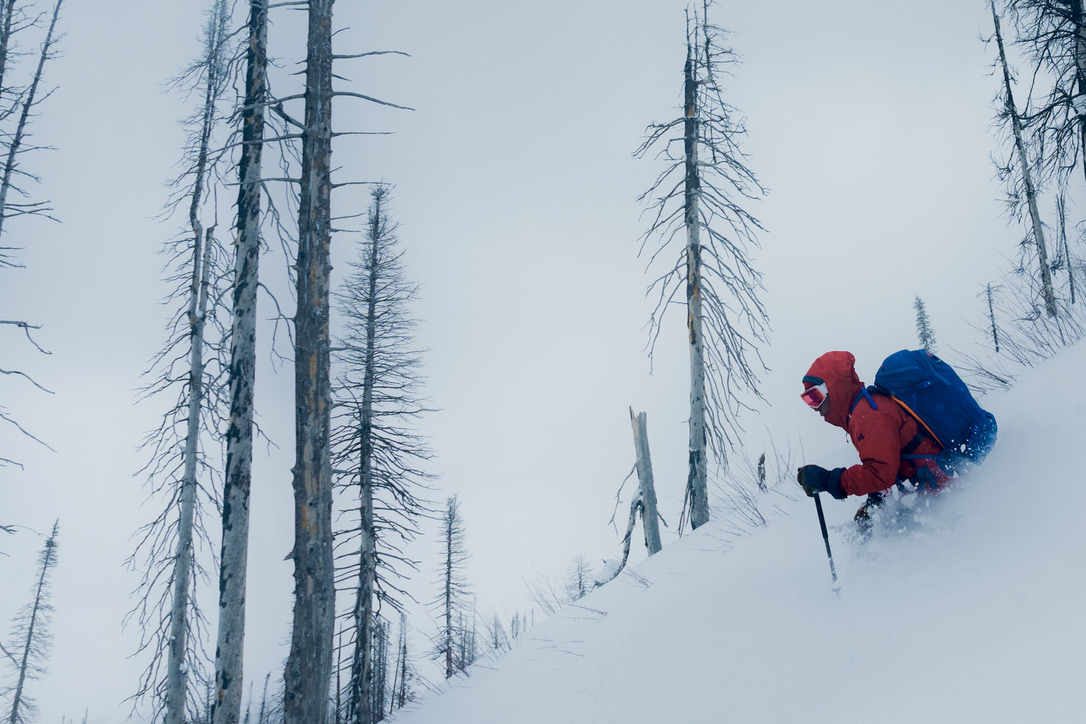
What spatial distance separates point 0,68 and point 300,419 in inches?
339

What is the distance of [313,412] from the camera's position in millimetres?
5406

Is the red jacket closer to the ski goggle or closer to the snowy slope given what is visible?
the ski goggle

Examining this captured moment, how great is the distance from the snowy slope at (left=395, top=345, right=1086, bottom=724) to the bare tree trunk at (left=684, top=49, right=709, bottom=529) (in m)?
3.54

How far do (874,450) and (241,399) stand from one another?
6.67 metres

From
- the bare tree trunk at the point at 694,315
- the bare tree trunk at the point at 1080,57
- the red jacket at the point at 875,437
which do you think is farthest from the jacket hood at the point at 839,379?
the bare tree trunk at the point at 1080,57

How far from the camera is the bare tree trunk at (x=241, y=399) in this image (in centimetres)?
636

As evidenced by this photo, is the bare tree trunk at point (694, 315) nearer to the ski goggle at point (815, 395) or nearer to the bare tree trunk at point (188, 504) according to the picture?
the ski goggle at point (815, 395)

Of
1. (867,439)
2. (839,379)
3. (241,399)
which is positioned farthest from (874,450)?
(241,399)

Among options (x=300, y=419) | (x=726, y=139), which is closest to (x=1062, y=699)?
(x=300, y=419)

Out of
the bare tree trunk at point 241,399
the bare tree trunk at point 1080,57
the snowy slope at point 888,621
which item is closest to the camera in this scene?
the snowy slope at point 888,621

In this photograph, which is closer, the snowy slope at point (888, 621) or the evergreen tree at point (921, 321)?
the snowy slope at point (888, 621)

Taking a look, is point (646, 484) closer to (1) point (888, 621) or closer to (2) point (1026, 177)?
(1) point (888, 621)

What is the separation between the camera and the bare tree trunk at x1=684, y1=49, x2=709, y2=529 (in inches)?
334

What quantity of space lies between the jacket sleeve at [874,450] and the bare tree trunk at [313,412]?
4.46 meters
